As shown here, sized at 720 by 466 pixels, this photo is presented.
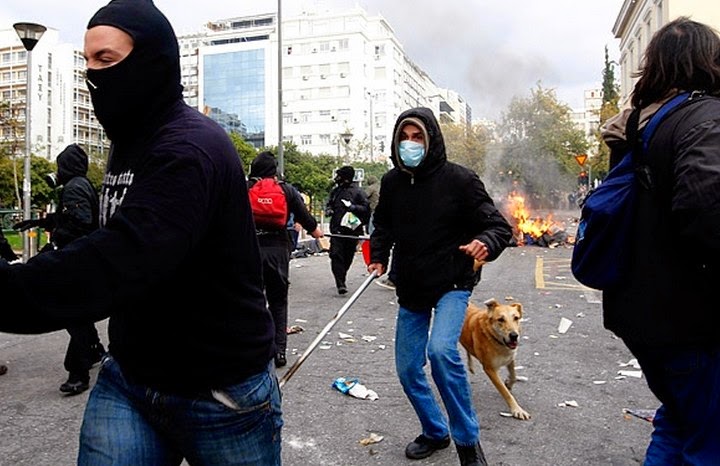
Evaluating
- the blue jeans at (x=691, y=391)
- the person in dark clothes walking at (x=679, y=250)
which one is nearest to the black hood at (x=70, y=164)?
the person in dark clothes walking at (x=679, y=250)

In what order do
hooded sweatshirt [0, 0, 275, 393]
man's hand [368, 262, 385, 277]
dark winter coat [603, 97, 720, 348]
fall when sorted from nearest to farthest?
hooded sweatshirt [0, 0, 275, 393]
dark winter coat [603, 97, 720, 348]
man's hand [368, 262, 385, 277]

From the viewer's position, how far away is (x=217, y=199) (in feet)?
5.61

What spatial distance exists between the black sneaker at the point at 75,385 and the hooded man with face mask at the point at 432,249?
2.80 meters

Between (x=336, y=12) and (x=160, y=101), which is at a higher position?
(x=336, y=12)

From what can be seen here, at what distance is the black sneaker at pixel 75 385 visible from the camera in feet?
17.3

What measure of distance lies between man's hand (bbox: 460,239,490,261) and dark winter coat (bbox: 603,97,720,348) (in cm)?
136

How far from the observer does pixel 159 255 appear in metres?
1.54

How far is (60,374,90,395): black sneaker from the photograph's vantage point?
5258 mm

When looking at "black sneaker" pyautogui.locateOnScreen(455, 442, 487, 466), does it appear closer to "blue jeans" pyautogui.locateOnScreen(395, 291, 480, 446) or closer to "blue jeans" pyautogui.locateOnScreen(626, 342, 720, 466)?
"blue jeans" pyautogui.locateOnScreen(395, 291, 480, 446)

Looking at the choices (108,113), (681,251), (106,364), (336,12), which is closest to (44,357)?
(106,364)

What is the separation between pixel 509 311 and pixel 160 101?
3.57 metres

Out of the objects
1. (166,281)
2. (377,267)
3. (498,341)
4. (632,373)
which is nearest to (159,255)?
(166,281)

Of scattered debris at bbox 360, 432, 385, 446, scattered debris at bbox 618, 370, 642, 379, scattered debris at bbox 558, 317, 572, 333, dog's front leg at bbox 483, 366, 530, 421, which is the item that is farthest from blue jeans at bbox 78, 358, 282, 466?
scattered debris at bbox 558, 317, 572, 333

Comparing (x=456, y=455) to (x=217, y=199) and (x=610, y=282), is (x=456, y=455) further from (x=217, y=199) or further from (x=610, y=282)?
(x=217, y=199)
